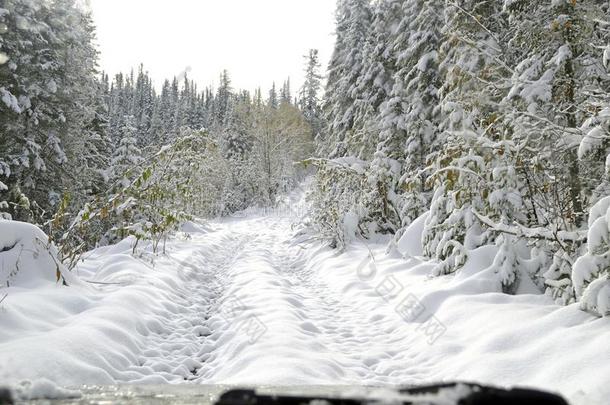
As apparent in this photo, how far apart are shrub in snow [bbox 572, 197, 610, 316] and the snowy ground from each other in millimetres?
177

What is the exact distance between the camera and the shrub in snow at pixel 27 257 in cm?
595

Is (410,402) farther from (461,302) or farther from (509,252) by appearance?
(509,252)

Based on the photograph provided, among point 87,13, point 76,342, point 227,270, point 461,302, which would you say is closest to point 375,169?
point 227,270

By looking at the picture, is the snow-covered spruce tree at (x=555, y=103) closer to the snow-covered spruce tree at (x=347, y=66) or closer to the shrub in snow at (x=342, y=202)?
the shrub in snow at (x=342, y=202)

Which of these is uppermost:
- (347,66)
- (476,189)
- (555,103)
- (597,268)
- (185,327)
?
(347,66)

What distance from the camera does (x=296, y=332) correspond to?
5473 mm

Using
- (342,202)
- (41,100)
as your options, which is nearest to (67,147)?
(41,100)

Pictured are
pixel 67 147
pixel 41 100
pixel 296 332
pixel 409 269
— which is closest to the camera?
pixel 296 332

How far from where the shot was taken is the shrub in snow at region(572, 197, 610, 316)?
4.02 m

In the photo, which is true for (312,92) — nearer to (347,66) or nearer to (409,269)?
(347,66)

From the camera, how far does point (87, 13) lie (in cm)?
2844

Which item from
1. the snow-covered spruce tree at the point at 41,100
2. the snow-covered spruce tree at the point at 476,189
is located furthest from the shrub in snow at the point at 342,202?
the snow-covered spruce tree at the point at 41,100

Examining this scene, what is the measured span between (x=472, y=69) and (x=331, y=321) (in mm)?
8546

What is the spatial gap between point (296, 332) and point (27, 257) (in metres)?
3.90
